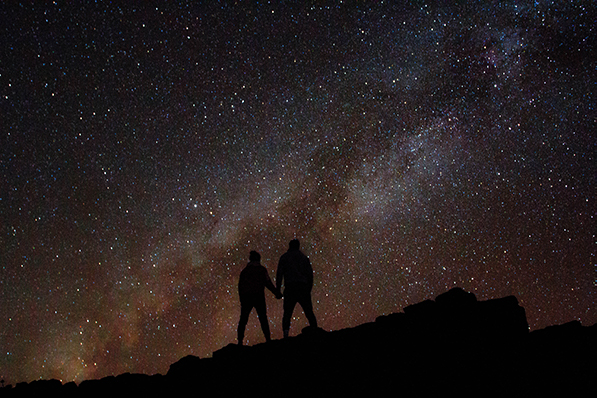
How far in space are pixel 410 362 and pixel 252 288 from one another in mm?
3008

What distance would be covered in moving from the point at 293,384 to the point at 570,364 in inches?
140

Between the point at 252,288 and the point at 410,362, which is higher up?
the point at 252,288

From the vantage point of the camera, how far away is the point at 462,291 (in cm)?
739

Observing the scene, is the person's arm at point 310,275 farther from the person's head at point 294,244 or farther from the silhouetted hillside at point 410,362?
the silhouetted hillside at point 410,362

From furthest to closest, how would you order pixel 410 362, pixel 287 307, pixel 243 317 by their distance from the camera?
1. pixel 243 317
2. pixel 287 307
3. pixel 410 362

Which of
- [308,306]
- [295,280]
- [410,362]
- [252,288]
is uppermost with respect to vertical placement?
[252,288]

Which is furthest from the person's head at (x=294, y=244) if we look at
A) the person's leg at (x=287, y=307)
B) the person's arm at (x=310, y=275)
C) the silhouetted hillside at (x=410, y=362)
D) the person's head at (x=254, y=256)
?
the silhouetted hillside at (x=410, y=362)

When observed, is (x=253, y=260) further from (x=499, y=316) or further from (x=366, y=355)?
(x=499, y=316)

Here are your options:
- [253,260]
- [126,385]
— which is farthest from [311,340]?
[126,385]

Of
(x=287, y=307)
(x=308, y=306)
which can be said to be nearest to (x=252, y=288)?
(x=287, y=307)

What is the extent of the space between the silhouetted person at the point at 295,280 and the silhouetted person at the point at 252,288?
26 cm

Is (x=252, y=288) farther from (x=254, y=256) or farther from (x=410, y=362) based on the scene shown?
(x=410, y=362)

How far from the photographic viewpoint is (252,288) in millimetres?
7477

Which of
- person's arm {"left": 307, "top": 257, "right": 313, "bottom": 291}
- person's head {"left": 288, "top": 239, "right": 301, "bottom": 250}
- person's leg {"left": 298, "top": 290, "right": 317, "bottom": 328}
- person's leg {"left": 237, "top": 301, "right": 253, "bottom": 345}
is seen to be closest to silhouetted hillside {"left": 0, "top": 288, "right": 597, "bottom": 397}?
person's leg {"left": 298, "top": 290, "right": 317, "bottom": 328}
